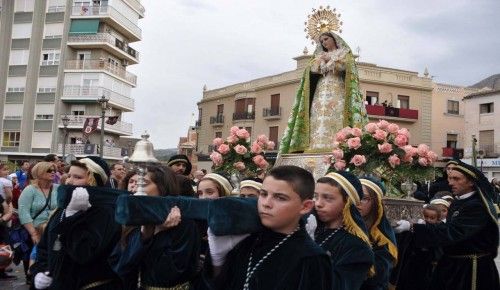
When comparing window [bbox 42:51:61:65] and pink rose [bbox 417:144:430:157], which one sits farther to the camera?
window [bbox 42:51:61:65]

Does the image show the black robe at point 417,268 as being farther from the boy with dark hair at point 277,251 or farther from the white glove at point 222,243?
the white glove at point 222,243

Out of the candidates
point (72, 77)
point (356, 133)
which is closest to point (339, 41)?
point (356, 133)

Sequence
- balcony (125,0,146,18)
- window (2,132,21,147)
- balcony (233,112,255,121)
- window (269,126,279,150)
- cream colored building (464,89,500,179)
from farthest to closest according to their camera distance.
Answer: balcony (233,112,255,121) < balcony (125,0,146,18) < window (269,126,279,150) < window (2,132,21,147) < cream colored building (464,89,500,179)

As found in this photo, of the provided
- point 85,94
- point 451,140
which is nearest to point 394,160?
point 85,94

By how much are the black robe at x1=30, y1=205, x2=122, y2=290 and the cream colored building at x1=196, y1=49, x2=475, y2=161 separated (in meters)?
39.2

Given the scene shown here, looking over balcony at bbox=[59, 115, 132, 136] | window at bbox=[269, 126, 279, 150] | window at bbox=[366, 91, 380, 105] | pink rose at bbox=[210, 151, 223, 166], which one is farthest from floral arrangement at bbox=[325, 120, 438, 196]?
window at bbox=[269, 126, 279, 150]

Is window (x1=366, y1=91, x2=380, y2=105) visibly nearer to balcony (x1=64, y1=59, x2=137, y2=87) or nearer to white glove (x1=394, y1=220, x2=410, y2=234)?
balcony (x1=64, y1=59, x2=137, y2=87)

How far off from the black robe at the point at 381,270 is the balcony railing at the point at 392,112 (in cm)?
3802

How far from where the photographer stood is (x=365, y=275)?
391 cm

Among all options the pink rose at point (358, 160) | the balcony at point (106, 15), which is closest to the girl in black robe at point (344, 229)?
the pink rose at point (358, 160)

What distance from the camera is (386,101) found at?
44125 millimetres

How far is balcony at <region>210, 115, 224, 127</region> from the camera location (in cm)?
5318

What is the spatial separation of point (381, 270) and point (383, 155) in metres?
3.57

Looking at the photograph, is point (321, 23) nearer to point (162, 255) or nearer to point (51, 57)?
point (162, 255)
